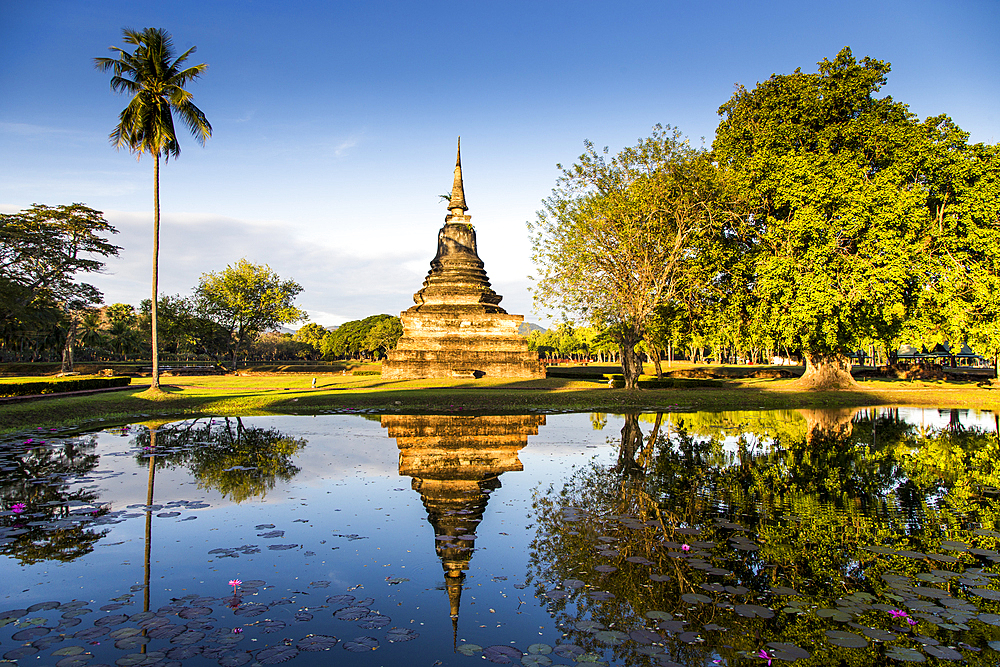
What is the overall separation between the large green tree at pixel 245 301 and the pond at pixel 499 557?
43.8 metres

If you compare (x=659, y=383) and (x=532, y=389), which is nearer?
(x=532, y=389)

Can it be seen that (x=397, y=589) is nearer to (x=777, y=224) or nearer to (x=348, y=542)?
(x=348, y=542)

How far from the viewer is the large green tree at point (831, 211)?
26844mm

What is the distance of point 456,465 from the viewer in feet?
36.9

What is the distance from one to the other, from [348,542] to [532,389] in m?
21.9

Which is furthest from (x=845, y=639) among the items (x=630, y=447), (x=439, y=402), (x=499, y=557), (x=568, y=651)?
(x=439, y=402)

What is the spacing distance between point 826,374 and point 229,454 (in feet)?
101

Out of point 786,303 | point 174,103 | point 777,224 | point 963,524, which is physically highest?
point 174,103

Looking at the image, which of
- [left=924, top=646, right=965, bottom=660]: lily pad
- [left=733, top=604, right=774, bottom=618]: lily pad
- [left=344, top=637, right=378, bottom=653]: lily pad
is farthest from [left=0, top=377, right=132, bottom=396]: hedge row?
[left=924, top=646, right=965, bottom=660]: lily pad

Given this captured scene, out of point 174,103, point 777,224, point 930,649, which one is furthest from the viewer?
point 777,224

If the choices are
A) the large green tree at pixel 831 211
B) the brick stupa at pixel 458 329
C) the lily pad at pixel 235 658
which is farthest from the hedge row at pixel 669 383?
the lily pad at pixel 235 658

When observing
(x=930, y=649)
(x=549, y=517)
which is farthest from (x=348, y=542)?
(x=930, y=649)

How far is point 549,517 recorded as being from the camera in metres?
7.90

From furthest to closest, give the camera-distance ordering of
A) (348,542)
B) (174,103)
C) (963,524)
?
(174,103), (963,524), (348,542)
